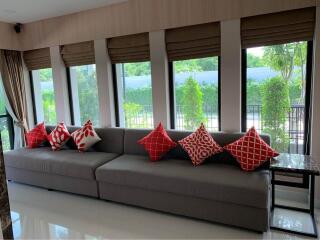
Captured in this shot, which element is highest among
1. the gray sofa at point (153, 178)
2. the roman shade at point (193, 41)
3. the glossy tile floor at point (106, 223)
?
the roman shade at point (193, 41)

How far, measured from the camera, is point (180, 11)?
3.20 metres

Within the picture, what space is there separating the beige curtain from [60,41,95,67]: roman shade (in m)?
0.99

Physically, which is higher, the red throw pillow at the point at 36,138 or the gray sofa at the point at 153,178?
the red throw pillow at the point at 36,138

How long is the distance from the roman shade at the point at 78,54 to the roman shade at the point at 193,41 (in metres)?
1.35

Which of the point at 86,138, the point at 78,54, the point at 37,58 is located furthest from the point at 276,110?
the point at 37,58

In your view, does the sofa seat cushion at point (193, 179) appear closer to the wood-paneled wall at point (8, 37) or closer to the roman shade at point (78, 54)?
the roman shade at point (78, 54)

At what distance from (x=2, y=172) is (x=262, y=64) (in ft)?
9.48

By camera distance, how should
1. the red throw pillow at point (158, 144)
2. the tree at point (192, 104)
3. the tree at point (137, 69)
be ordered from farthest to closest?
the tree at point (137, 69)
the tree at point (192, 104)
the red throw pillow at point (158, 144)

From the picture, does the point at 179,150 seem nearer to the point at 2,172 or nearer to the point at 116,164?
the point at 116,164

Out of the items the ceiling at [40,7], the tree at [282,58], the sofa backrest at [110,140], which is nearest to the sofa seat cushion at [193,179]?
the sofa backrest at [110,140]

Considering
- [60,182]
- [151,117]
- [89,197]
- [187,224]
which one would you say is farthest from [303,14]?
[60,182]

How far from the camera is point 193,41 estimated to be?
3.24 m

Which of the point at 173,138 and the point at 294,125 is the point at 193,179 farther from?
the point at 294,125

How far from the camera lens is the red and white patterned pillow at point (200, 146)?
281cm
